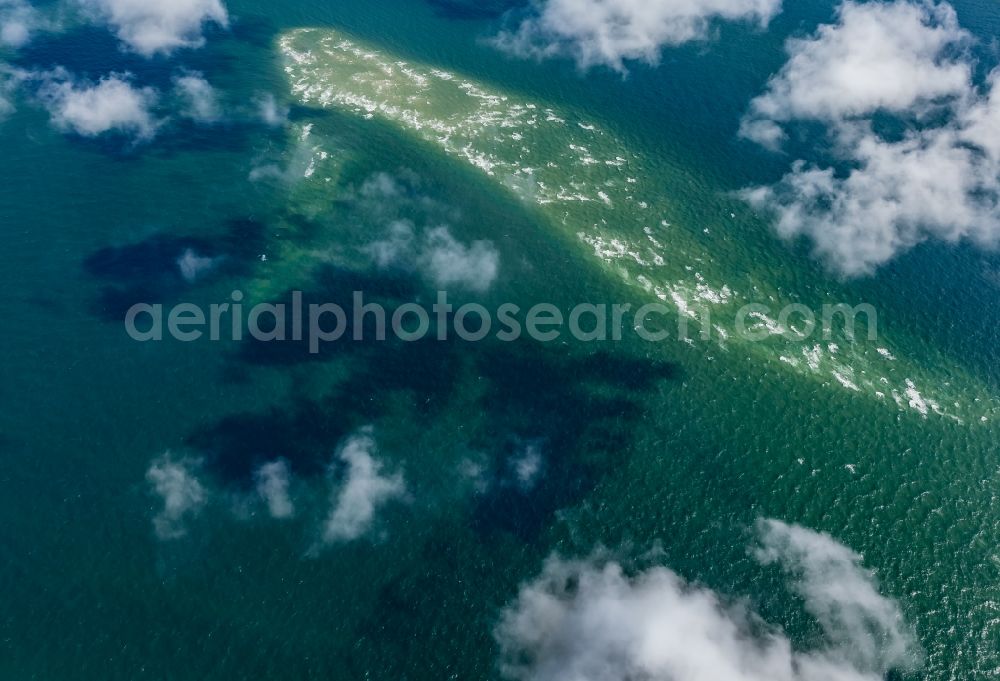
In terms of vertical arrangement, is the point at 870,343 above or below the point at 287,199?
above

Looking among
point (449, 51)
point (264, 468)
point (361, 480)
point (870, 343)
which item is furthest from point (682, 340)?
point (449, 51)

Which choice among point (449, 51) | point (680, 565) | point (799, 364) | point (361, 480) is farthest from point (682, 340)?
point (449, 51)

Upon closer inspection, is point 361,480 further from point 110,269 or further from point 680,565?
point 110,269

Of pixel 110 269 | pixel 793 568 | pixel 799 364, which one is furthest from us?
pixel 110 269

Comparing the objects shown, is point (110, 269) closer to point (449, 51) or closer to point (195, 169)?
point (195, 169)

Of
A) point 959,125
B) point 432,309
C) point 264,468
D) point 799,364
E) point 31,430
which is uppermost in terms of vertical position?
point 959,125

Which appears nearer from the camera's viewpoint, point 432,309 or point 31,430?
point 31,430

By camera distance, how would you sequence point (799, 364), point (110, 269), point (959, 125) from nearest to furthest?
point (799, 364)
point (110, 269)
point (959, 125)
